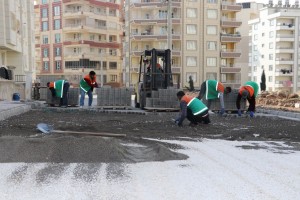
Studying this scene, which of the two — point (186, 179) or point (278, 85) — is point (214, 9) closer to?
point (278, 85)

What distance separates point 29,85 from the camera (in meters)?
22.7

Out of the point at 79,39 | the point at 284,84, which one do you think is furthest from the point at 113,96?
the point at 284,84

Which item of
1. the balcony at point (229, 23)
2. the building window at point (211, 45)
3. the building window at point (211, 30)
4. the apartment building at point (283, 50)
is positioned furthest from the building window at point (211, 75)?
the apartment building at point (283, 50)

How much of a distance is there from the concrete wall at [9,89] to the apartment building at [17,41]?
0.14 m

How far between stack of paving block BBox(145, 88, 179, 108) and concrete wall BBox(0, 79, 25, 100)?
31.9 feet

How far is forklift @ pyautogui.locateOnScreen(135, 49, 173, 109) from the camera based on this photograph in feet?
46.5

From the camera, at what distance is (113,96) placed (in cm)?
1509

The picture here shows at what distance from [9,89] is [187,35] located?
32.1 m

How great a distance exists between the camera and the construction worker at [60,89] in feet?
49.4

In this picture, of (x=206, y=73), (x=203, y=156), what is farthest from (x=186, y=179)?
(x=206, y=73)

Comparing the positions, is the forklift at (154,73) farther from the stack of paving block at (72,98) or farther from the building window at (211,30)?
the building window at (211,30)

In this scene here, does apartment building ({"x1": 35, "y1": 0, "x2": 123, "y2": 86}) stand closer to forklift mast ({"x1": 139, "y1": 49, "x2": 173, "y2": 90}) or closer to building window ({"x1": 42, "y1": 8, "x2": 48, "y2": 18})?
building window ({"x1": 42, "y1": 8, "x2": 48, "y2": 18})

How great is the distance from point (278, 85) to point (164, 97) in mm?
50088

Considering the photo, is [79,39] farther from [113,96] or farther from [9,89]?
[113,96]
